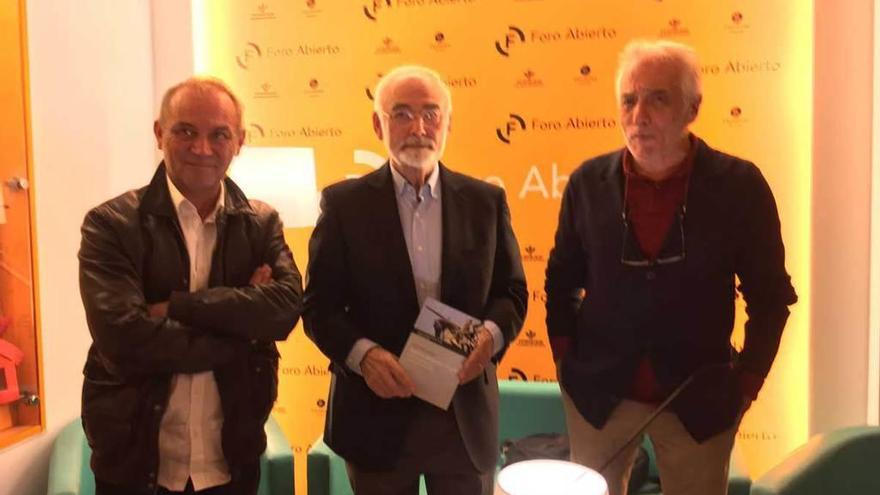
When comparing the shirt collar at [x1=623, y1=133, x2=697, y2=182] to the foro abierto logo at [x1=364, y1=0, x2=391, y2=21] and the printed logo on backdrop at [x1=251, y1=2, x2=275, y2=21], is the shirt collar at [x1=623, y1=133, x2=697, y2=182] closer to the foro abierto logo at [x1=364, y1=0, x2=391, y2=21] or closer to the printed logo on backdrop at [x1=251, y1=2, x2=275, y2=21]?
the foro abierto logo at [x1=364, y1=0, x2=391, y2=21]

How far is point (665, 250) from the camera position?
211 centimetres

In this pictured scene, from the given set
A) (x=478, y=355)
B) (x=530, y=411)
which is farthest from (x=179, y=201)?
(x=530, y=411)

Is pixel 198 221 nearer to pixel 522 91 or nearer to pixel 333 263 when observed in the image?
pixel 333 263

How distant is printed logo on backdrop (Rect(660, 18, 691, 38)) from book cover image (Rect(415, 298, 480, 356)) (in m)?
2.20

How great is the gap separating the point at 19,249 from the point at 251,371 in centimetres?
140

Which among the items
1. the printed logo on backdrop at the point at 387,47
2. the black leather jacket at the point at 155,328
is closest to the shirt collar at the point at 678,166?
the black leather jacket at the point at 155,328

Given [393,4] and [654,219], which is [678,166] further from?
[393,4]

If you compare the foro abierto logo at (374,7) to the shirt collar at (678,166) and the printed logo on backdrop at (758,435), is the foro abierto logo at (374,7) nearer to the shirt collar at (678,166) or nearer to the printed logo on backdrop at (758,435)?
the shirt collar at (678,166)

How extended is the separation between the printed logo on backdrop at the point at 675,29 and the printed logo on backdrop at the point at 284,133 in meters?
1.70

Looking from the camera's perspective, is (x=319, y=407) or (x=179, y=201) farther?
(x=319, y=407)

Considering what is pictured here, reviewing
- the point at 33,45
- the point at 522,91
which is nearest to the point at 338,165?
the point at 522,91

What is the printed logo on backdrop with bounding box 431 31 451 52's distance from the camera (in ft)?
13.1

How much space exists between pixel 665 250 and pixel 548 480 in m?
0.80

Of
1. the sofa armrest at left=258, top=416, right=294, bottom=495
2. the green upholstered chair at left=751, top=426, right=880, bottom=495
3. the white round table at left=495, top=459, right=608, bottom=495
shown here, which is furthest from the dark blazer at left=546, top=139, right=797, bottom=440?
the sofa armrest at left=258, top=416, right=294, bottom=495
